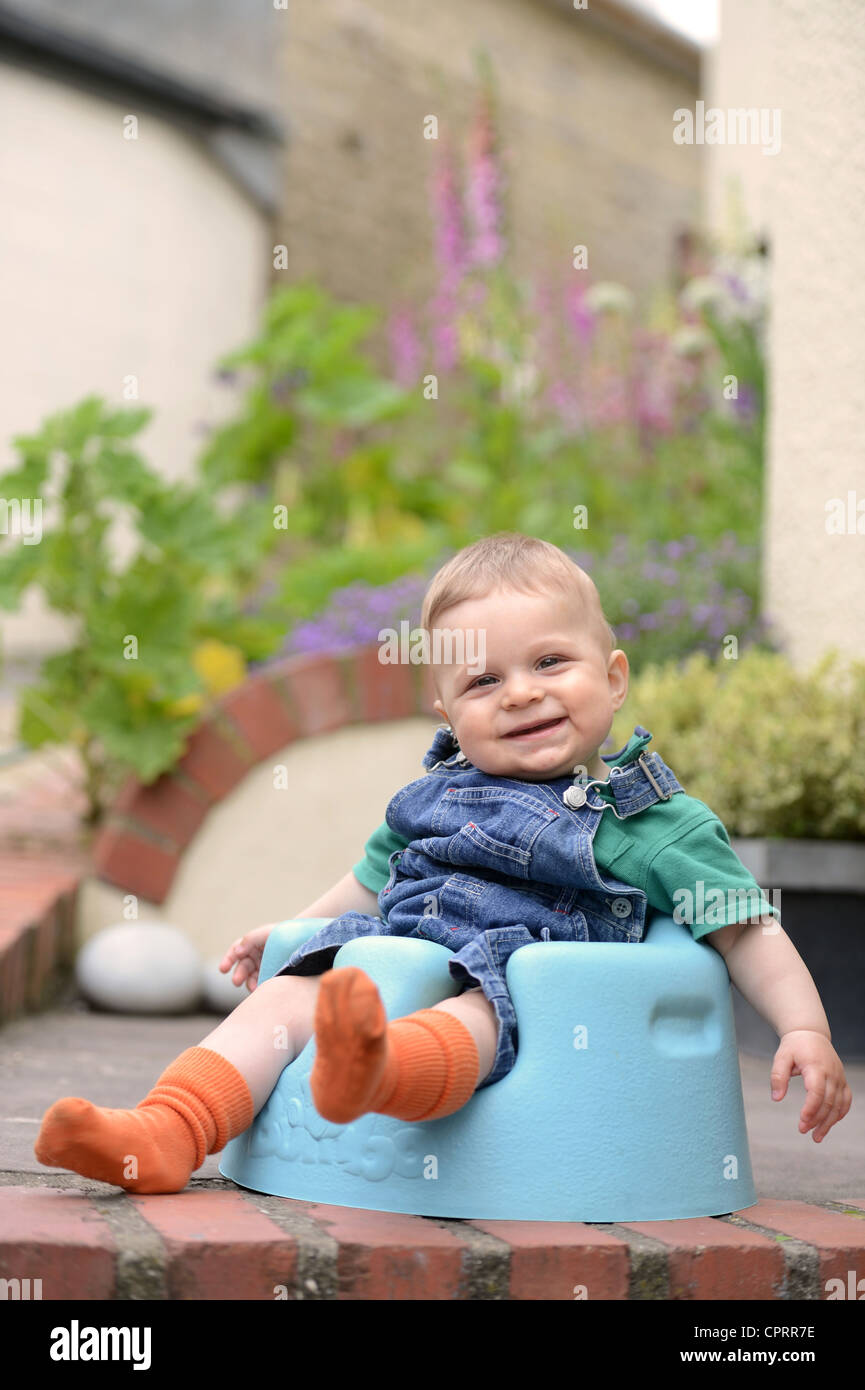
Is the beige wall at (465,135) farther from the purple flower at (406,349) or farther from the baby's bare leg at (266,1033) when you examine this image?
the baby's bare leg at (266,1033)

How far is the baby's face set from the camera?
5.54 feet

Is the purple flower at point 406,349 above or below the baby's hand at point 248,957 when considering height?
above

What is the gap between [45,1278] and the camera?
1229mm

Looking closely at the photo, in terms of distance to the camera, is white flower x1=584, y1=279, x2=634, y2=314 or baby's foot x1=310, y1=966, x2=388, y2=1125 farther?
white flower x1=584, y1=279, x2=634, y2=314

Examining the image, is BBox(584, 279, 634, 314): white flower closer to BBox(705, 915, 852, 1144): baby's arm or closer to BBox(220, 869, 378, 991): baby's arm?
BBox(220, 869, 378, 991): baby's arm

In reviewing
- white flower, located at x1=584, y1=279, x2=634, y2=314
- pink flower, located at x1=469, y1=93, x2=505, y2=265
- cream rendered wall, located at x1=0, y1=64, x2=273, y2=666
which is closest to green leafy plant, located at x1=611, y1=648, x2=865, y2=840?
pink flower, located at x1=469, y1=93, x2=505, y2=265

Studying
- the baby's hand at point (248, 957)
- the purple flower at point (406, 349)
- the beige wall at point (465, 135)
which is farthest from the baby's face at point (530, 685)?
the beige wall at point (465, 135)

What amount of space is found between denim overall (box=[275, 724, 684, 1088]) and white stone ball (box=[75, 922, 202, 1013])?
158cm

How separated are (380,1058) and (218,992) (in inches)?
82.6

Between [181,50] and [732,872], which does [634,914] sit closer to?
[732,872]

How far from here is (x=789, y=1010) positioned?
1552mm

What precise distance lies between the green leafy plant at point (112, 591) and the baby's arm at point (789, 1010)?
2025mm

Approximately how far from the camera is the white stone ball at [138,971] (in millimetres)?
3174

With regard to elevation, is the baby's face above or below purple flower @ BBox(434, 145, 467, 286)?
below
